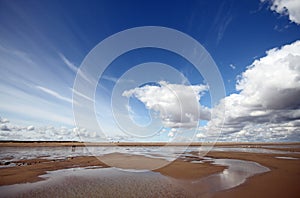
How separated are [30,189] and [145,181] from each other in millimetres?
6571

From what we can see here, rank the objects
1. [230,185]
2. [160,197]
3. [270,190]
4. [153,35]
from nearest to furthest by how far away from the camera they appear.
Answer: [160,197] → [270,190] → [230,185] → [153,35]

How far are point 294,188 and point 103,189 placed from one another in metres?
10.3

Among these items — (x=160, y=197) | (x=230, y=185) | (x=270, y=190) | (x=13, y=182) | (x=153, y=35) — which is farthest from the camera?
(x=153, y=35)

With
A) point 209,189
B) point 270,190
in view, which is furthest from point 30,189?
point 270,190

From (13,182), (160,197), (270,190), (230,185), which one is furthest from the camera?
(13,182)

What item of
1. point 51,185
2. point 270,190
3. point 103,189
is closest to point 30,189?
point 51,185

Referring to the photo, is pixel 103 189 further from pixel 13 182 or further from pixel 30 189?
pixel 13 182

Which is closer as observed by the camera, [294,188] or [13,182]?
[294,188]

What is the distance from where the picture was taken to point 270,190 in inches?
373

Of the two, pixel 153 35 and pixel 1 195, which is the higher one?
pixel 153 35

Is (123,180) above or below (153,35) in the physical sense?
below

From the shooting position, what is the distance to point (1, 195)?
357 inches

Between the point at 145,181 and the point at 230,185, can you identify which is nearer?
the point at 230,185

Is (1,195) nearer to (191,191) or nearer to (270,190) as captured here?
(191,191)
